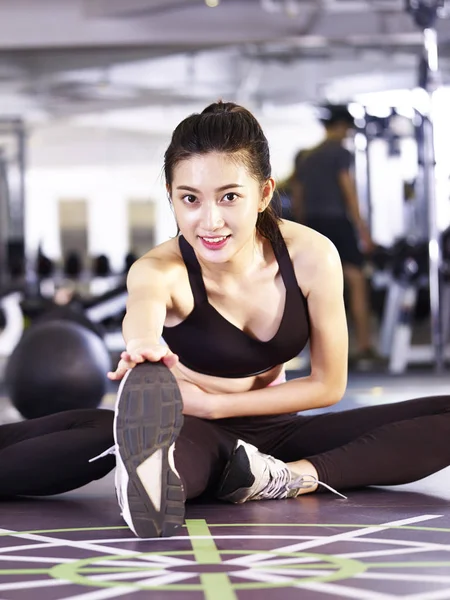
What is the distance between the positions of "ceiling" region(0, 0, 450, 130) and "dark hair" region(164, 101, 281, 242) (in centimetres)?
553

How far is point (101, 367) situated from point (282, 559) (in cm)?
207

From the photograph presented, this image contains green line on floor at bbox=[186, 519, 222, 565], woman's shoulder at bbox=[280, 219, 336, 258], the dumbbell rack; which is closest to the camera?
green line on floor at bbox=[186, 519, 222, 565]

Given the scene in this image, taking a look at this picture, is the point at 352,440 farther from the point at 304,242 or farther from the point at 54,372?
the point at 54,372

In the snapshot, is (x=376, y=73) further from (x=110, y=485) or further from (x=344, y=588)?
(x=344, y=588)

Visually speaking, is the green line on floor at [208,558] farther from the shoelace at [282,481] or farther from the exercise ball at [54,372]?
the exercise ball at [54,372]

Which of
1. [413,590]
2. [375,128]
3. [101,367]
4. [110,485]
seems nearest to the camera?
[413,590]

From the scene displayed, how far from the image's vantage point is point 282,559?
4.81 feet

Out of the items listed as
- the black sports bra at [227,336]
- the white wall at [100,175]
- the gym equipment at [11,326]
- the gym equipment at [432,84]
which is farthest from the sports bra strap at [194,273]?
the gym equipment at [11,326]

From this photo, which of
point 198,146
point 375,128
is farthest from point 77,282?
point 198,146

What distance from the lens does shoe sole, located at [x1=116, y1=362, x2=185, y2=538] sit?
1544 mm

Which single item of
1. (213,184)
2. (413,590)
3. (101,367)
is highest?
(213,184)

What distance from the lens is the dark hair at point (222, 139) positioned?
1820 millimetres

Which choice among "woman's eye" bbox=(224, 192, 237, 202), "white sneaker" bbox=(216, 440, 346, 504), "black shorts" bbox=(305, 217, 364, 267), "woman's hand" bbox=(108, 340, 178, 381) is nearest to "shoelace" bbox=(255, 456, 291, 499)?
"white sneaker" bbox=(216, 440, 346, 504)

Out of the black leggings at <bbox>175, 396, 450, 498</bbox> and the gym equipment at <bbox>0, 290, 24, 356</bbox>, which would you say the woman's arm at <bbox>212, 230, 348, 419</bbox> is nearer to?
the black leggings at <bbox>175, 396, 450, 498</bbox>
